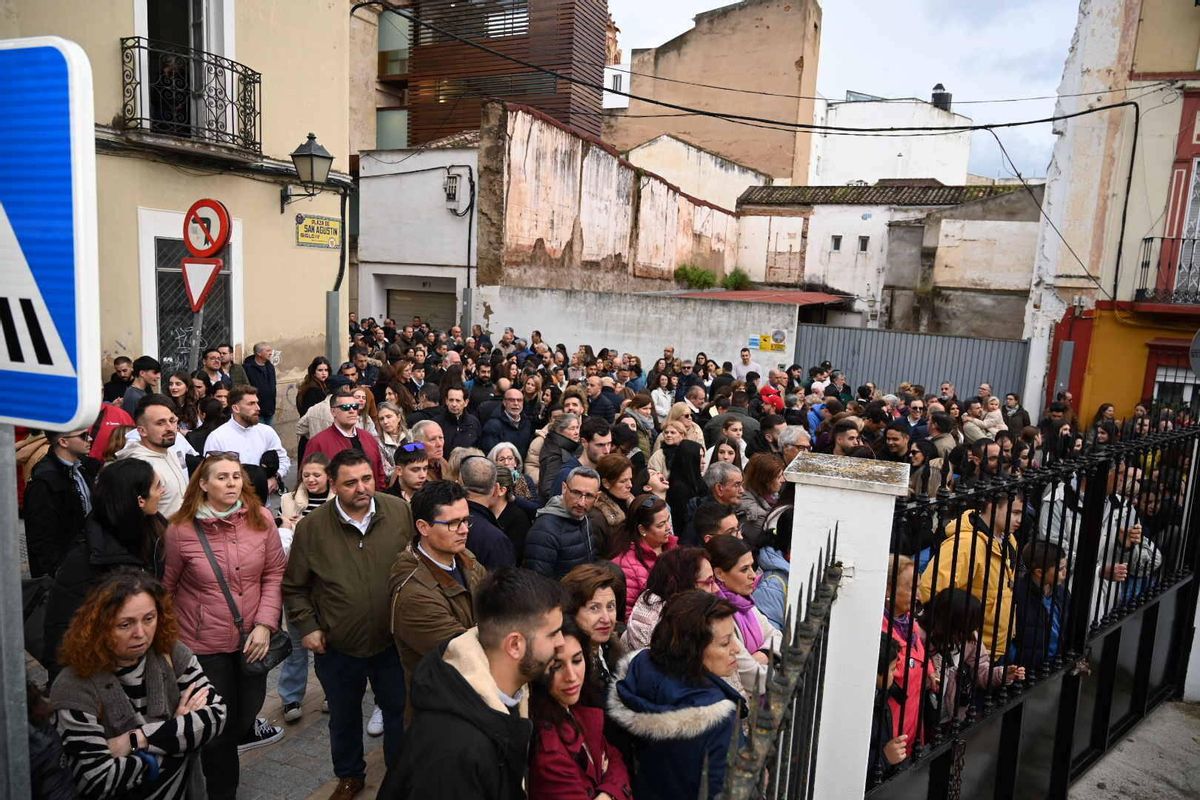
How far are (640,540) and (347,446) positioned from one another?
2.66 metres

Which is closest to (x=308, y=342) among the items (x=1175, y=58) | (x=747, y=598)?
(x=747, y=598)

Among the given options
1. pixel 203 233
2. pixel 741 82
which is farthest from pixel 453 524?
pixel 741 82

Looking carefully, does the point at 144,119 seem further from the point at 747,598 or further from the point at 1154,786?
the point at 1154,786

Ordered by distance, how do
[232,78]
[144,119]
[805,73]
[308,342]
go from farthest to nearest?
[805,73] < [308,342] < [232,78] < [144,119]

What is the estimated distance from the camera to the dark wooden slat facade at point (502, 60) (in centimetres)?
2208

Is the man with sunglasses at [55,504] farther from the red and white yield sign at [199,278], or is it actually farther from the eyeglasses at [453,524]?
the eyeglasses at [453,524]

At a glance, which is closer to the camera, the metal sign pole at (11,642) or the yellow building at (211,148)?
the metal sign pole at (11,642)

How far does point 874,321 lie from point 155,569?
78.8 ft

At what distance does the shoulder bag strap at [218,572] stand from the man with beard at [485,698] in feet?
5.44

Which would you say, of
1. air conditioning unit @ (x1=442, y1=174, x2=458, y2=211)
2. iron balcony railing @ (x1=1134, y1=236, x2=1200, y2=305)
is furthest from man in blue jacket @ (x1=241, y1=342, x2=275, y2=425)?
iron balcony railing @ (x1=1134, y1=236, x2=1200, y2=305)

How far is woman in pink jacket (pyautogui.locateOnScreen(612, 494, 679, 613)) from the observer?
168 inches

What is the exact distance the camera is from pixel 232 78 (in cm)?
1069

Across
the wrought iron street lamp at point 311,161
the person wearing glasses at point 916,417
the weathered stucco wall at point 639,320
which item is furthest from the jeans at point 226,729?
the weathered stucco wall at point 639,320

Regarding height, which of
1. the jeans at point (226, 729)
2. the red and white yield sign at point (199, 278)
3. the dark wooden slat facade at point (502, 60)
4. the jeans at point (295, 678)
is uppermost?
the dark wooden slat facade at point (502, 60)
